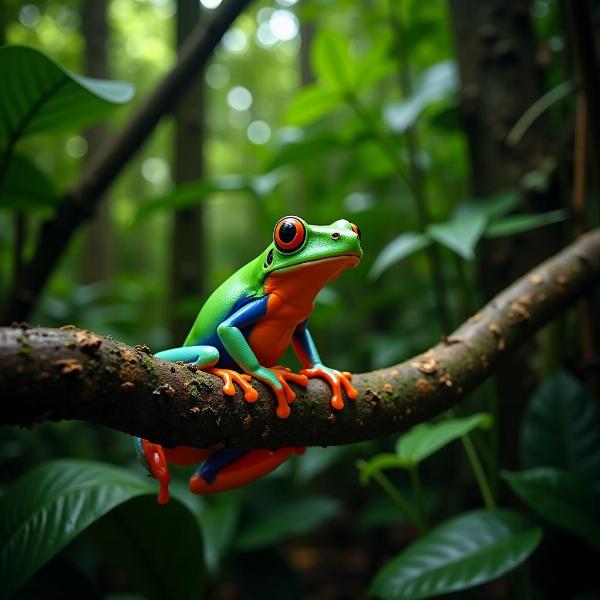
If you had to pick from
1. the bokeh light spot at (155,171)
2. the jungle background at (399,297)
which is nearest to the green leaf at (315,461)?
the jungle background at (399,297)

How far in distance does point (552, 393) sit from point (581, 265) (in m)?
0.40

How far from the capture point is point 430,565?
50.7 inches

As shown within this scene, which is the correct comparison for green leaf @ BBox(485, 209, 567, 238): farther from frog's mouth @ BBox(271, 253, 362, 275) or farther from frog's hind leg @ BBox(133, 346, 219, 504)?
frog's hind leg @ BBox(133, 346, 219, 504)

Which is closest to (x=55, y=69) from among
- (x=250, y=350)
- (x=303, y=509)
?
(x=250, y=350)

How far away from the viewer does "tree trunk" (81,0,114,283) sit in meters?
3.93

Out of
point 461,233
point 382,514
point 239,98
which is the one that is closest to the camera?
point 461,233

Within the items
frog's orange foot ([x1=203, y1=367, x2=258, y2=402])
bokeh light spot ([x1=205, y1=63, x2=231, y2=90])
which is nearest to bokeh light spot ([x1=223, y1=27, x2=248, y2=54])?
bokeh light spot ([x1=205, y1=63, x2=231, y2=90])

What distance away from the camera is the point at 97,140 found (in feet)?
13.9

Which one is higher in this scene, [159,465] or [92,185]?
[92,185]

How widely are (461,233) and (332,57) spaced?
84cm

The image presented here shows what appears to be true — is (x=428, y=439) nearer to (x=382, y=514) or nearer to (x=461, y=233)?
(x=461, y=233)

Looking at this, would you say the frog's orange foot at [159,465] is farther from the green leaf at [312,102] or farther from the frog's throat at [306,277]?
the green leaf at [312,102]

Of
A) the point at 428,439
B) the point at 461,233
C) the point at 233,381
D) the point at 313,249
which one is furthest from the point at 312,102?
the point at 233,381

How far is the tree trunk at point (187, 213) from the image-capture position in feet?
8.17
